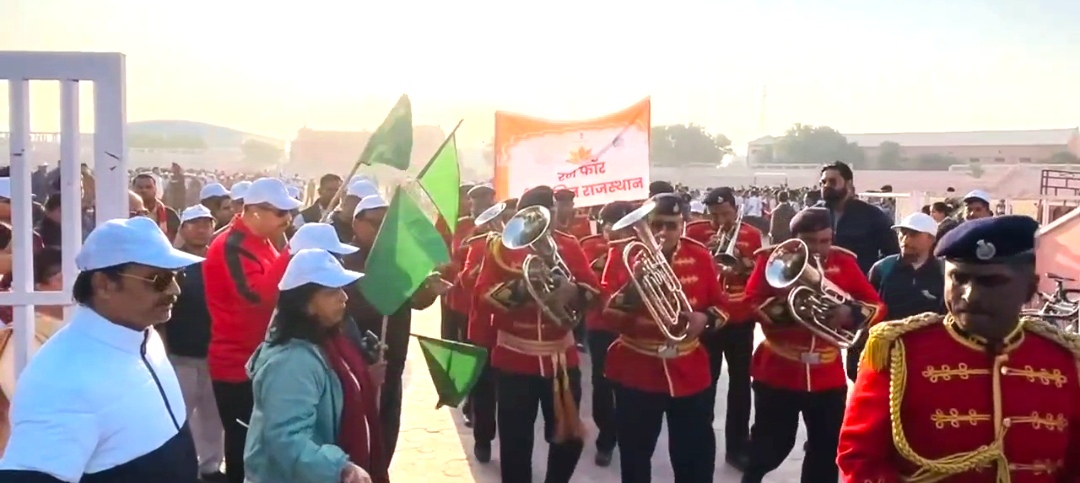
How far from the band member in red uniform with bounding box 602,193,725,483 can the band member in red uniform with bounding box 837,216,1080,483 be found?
2.23m

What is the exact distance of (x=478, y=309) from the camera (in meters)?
5.72

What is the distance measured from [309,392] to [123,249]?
828 mm

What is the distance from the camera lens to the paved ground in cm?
626

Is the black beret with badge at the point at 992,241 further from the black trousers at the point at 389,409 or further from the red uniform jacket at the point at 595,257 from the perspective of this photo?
the red uniform jacket at the point at 595,257

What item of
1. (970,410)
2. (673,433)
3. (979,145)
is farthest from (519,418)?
(979,145)

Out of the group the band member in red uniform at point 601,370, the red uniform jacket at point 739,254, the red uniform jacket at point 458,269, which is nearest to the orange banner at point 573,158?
the red uniform jacket at point 458,269

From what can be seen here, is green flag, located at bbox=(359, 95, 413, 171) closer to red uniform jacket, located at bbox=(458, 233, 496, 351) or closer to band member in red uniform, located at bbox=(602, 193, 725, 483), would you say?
red uniform jacket, located at bbox=(458, 233, 496, 351)

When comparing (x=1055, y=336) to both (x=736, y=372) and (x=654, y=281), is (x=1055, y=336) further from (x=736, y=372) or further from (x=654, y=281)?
(x=736, y=372)

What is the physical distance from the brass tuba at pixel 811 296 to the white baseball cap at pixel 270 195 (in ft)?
8.86

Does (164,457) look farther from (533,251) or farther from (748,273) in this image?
(748,273)

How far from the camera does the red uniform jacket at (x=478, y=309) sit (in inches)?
224

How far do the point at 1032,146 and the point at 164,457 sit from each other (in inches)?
3290

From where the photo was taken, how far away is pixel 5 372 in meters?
3.71

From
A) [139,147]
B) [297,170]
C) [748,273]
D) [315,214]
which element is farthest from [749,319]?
[139,147]
